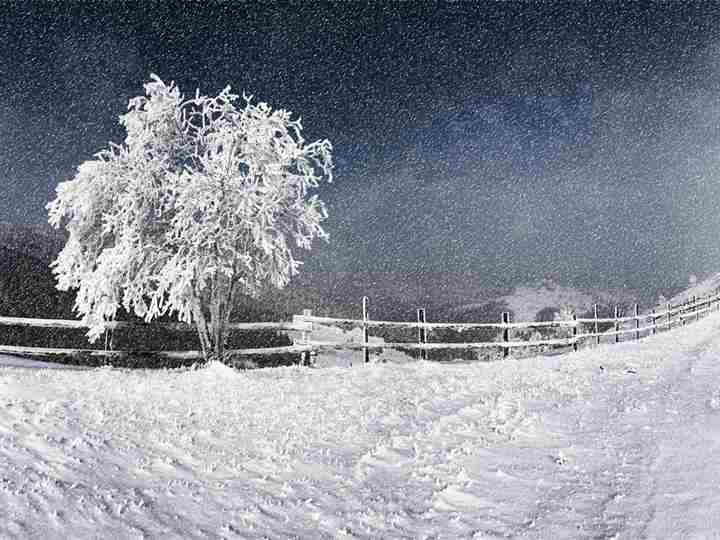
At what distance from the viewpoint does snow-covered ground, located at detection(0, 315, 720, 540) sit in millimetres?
5844

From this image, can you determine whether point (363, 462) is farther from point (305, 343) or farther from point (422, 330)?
point (422, 330)

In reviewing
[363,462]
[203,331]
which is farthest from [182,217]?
[363,462]

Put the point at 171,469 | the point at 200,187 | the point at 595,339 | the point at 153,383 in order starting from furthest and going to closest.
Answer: the point at 595,339 → the point at 200,187 → the point at 153,383 → the point at 171,469

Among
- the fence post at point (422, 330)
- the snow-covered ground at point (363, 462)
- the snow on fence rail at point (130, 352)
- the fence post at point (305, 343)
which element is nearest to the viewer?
the snow-covered ground at point (363, 462)

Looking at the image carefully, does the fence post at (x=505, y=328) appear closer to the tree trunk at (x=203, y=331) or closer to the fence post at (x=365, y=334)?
the fence post at (x=365, y=334)

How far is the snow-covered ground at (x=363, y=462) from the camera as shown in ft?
19.2

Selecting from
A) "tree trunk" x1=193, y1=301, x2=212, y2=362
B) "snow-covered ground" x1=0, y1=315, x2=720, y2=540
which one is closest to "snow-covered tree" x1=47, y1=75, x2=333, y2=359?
"tree trunk" x1=193, y1=301, x2=212, y2=362

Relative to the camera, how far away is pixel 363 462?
7766 mm

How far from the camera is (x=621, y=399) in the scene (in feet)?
33.8

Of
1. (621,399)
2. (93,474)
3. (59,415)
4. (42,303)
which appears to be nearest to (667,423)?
(621,399)

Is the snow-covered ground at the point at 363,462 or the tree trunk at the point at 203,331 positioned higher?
the tree trunk at the point at 203,331

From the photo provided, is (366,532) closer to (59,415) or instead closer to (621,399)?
(59,415)

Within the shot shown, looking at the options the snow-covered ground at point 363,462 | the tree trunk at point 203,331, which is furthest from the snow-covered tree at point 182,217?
the snow-covered ground at point 363,462

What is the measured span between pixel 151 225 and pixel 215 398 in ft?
24.7
